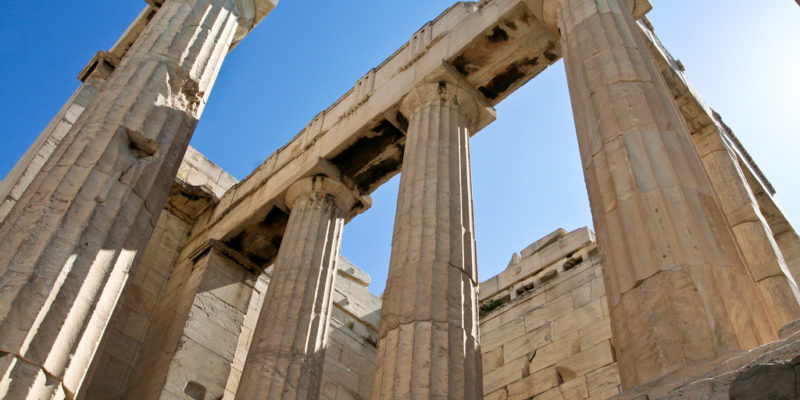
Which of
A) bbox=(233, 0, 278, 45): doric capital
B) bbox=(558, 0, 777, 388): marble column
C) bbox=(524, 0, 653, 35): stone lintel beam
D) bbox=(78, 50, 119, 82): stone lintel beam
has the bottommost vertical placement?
bbox=(558, 0, 777, 388): marble column

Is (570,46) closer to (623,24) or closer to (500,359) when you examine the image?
(623,24)

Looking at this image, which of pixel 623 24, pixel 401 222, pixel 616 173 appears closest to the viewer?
pixel 616 173

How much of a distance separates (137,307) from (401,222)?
7557 mm

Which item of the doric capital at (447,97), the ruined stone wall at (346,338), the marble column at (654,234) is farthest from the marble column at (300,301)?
the marble column at (654,234)

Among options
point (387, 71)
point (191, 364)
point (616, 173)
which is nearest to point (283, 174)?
point (387, 71)

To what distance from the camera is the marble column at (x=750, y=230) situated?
405 inches

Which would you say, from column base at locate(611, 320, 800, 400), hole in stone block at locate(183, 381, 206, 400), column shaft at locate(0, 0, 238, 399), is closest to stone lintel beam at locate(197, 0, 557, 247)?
hole in stone block at locate(183, 381, 206, 400)

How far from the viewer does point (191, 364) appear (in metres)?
13.9

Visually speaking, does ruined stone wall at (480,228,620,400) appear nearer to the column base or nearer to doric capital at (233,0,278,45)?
the column base

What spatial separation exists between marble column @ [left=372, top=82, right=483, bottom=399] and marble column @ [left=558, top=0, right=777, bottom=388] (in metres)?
2.39

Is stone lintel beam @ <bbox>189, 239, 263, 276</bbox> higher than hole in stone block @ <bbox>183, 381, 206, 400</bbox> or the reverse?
higher

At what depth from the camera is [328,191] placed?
14773 millimetres

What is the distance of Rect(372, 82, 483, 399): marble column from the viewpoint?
8117 mm

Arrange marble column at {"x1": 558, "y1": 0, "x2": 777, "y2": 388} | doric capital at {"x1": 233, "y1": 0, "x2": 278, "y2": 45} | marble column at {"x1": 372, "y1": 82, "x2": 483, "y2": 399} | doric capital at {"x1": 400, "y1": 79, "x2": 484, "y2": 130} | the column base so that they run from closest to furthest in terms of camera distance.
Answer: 1. the column base
2. marble column at {"x1": 558, "y1": 0, "x2": 777, "y2": 388}
3. marble column at {"x1": 372, "y1": 82, "x2": 483, "y2": 399}
4. doric capital at {"x1": 400, "y1": 79, "x2": 484, "y2": 130}
5. doric capital at {"x1": 233, "y1": 0, "x2": 278, "y2": 45}
